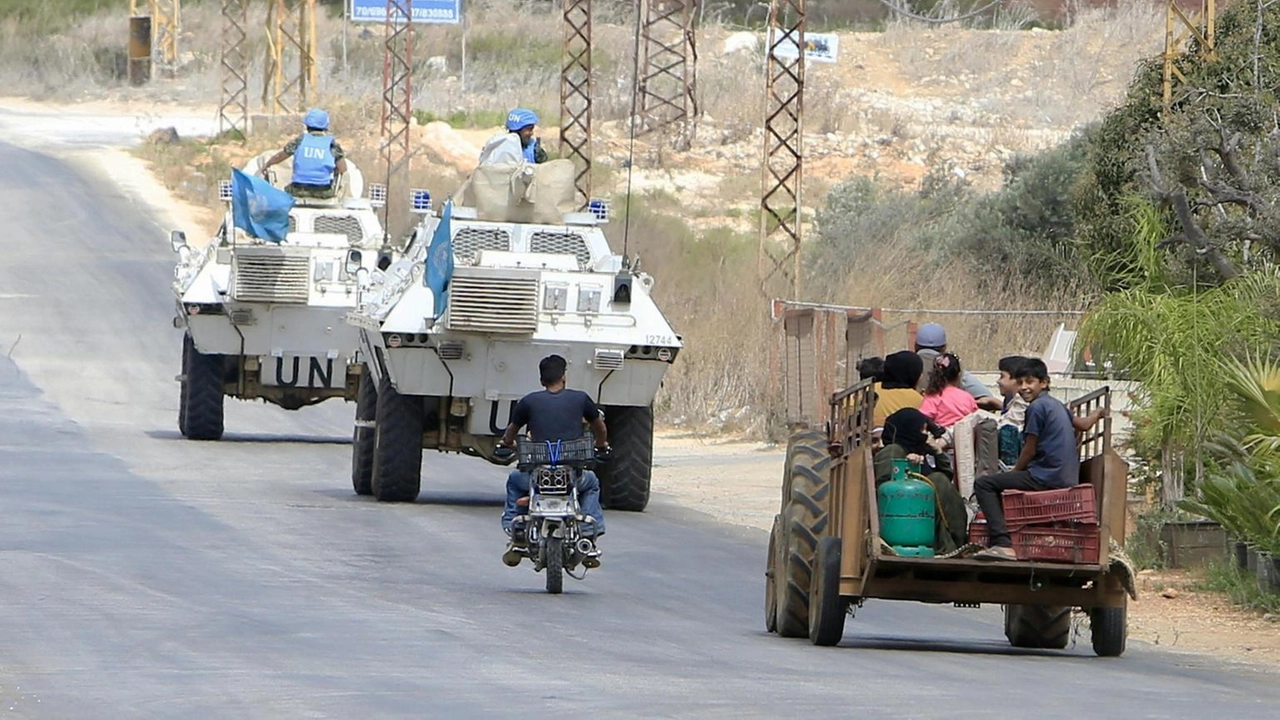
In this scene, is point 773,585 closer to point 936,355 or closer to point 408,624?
point 936,355

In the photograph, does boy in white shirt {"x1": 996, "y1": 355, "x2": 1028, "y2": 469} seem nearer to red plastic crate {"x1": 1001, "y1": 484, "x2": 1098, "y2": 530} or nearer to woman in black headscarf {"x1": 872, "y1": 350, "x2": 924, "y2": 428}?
red plastic crate {"x1": 1001, "y1": 484, "x2": 1098, "y2": 530}

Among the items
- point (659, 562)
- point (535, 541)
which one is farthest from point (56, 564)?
point (659, 562)

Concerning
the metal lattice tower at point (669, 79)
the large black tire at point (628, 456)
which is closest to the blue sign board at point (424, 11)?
the metal lattice tower at point (669, 79)

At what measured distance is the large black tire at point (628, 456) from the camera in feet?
61.9

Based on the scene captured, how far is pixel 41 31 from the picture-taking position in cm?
7769

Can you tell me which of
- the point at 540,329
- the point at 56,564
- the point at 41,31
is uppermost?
the point at 41,31

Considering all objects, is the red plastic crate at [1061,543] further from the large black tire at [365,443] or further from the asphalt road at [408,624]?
the large black tire at [365,443]

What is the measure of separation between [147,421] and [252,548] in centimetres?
1169

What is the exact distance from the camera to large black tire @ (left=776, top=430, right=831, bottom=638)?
11.6 m

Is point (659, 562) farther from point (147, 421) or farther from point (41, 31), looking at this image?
point (41, 31)

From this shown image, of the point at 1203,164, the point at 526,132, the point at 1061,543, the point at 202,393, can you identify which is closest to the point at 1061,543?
the point at 1061,543

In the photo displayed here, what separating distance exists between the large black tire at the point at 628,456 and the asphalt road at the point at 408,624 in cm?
23

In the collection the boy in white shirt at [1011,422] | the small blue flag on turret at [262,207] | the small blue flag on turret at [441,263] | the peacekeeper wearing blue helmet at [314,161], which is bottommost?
the boy in white shirt at [1011,422]

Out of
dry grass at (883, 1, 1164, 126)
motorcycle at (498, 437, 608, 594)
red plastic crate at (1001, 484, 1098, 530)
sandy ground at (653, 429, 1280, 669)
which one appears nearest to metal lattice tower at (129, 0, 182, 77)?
dry grass at (883, 1, 1164, 126)
